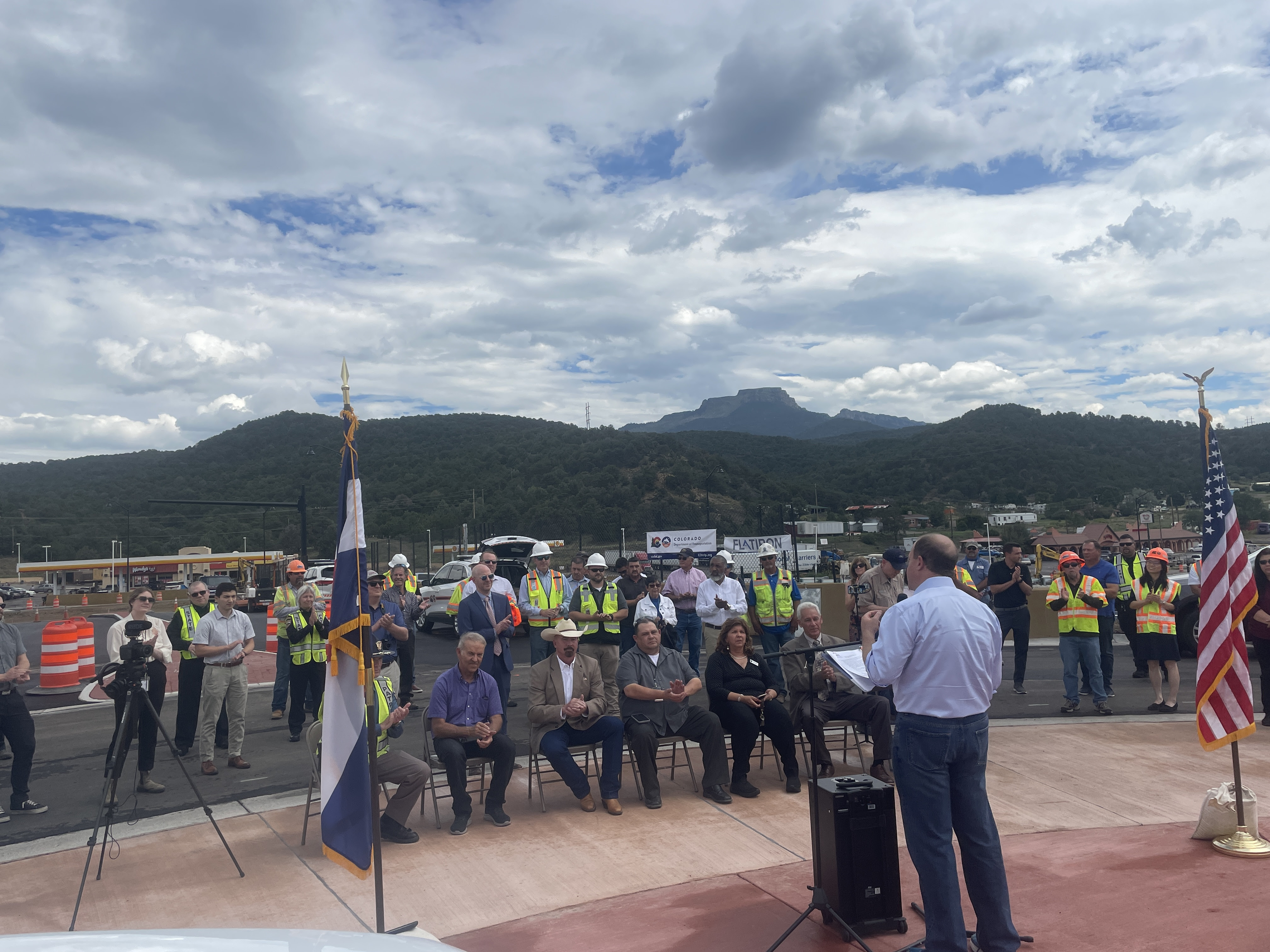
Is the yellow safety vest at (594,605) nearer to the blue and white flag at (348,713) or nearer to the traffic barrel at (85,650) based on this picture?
the blue and white flag at (348,713)

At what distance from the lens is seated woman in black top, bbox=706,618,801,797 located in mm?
7020

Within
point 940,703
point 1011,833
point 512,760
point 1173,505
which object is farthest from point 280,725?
point 1173,505

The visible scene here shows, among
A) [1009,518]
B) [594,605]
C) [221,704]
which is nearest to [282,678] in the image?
[221,704]

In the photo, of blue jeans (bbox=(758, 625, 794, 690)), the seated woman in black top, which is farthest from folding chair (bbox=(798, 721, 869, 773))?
blue jeans (bbox=(758, 625, 794, 690))

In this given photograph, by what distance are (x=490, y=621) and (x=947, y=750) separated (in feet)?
21.1

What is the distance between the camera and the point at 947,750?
152 inches

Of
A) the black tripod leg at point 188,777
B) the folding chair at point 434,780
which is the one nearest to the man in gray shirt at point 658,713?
the folding chair at point 434,780

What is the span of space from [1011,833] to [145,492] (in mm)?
90364

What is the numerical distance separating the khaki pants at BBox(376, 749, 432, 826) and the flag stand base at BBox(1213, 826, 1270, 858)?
5.17 meters

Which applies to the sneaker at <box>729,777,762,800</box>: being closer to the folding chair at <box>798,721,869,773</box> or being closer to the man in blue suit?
the folding chair at <box>798,721,869,773</box>

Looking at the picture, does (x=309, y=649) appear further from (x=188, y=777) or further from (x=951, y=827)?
(x=951, y=827)

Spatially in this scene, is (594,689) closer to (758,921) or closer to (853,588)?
(758,921)

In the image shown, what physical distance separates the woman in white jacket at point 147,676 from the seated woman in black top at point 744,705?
A: 15.1ft

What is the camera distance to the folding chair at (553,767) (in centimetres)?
673
